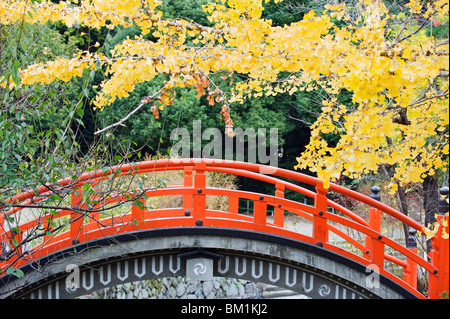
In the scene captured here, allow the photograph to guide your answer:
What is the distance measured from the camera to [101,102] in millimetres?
4945

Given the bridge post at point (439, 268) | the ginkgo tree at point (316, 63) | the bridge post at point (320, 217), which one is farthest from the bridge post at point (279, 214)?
the bridge post at point (439, 268)

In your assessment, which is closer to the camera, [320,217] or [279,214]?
[320,217]

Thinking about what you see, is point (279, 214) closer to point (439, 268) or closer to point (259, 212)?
point (259, 212)

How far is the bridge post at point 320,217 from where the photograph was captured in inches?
210

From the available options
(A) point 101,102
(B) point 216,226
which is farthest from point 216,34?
(B) point 216,226

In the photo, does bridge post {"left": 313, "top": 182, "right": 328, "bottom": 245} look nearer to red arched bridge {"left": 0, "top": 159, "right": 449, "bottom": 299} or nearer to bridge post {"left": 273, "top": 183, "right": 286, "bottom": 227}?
red arched bridge {"left": 0, "top": 159, "right": 449, "bottom": 299}

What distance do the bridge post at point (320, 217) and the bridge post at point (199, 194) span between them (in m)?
1.32

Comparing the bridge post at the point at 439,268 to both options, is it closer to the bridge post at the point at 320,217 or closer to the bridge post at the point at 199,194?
the bridge post at the point at 320,217

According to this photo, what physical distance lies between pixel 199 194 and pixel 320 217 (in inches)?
57.1

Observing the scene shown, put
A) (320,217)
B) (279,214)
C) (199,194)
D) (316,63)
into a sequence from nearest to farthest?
(316,63) < (199,194) < (320,217) < (279,214)

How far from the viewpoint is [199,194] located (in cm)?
529

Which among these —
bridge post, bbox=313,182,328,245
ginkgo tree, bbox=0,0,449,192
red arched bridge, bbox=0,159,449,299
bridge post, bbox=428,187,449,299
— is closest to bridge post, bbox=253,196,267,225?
red arched bridge, bbox=0,159,449,299

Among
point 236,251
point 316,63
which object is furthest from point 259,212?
point 316,63

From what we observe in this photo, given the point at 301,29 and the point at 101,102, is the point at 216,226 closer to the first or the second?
the point at 101,102
